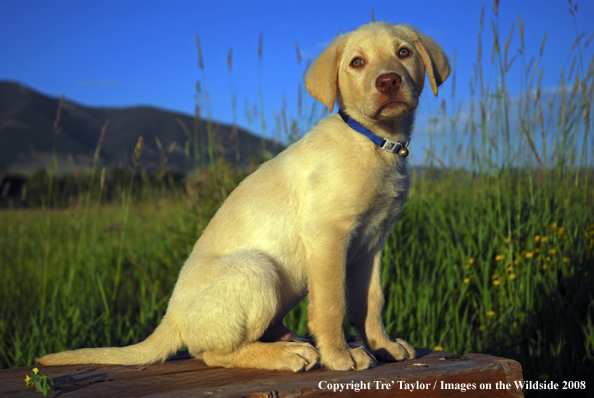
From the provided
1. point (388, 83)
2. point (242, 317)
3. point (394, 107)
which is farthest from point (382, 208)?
point (242, 317)

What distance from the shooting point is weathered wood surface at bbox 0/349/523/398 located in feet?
6.28

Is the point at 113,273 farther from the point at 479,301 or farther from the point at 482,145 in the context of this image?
the point at 482,145

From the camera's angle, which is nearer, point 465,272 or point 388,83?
point 388,83

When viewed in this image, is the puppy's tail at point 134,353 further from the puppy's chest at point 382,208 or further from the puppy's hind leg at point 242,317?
the puppy's chest at point 382,208

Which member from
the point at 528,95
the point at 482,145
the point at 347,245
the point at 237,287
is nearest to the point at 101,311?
the point at 237,287

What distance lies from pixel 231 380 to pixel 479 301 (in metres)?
2.48

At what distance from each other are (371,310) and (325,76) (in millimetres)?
1289

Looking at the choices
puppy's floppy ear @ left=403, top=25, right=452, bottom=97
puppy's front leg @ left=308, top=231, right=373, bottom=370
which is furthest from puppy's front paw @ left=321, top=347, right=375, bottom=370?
puppy's floppy ear @ left=403, top=25, right=452, bottom=97

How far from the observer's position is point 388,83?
227 centimetres

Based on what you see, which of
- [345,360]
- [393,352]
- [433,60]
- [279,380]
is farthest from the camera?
[433,60]

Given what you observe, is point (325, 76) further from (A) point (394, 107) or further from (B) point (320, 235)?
(B) point (320, 235)

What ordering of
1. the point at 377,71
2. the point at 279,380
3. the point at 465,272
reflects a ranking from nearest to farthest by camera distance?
the point at 279,380 < the point at 377,71 < the point at 465,272

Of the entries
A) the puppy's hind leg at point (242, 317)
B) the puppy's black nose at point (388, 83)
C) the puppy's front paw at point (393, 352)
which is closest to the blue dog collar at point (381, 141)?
the puppy's black nose at point (388, 83)

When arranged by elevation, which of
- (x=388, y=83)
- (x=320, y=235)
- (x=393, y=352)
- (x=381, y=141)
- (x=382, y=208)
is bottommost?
(x=393, y=352)
